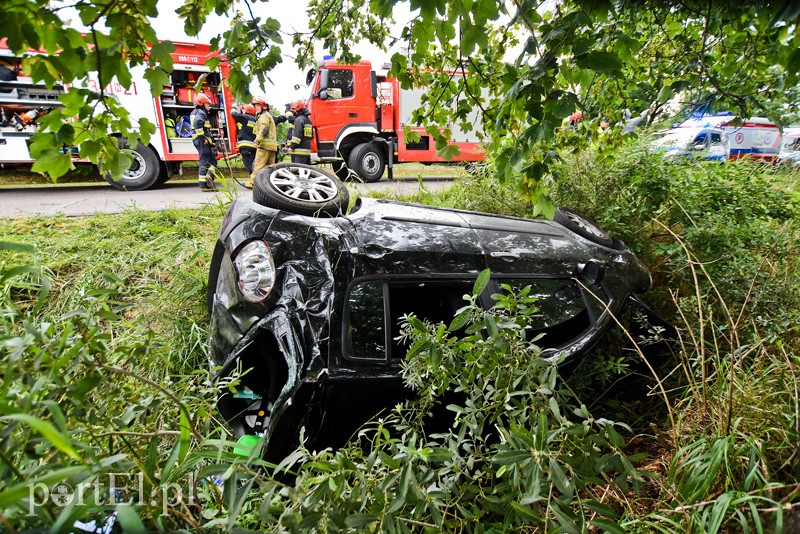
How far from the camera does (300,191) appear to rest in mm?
2279

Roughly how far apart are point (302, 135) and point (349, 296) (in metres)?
7.73

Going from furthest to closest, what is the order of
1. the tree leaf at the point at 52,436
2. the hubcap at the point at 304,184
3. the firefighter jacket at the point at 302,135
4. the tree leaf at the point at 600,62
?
1. the firefighter jacket at the point at 302,135
2. the hubcap at the point at 304,184
3. the tree leaf at the point at 600,62
4. the tree leaf at the point at 52,436

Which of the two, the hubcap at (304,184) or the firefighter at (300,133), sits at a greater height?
the firefighter at (300,133)

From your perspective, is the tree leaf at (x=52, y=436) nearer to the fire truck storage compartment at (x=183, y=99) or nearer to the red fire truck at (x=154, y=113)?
the red fire truck at (x=154, y=113)

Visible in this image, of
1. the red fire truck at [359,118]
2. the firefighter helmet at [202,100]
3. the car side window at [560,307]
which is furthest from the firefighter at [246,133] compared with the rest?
the car side window at [560,307]

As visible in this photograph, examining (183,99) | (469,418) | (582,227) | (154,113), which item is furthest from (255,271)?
(183,99)

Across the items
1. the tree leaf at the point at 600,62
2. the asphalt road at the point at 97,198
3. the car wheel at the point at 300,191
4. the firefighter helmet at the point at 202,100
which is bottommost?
the asphalt road at the point at 97,198

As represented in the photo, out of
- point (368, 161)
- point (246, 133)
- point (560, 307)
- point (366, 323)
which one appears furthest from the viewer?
point (368, 161)

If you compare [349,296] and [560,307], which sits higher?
[349,296]

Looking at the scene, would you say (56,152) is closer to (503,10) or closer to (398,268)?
(398,268)

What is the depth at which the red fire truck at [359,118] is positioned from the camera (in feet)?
30.3

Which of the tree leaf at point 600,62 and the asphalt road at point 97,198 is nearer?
the tree leaf at point 600,62

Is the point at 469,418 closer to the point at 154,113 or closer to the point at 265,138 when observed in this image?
the point at 265,138

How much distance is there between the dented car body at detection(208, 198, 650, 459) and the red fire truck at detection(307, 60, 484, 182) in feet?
23.9
